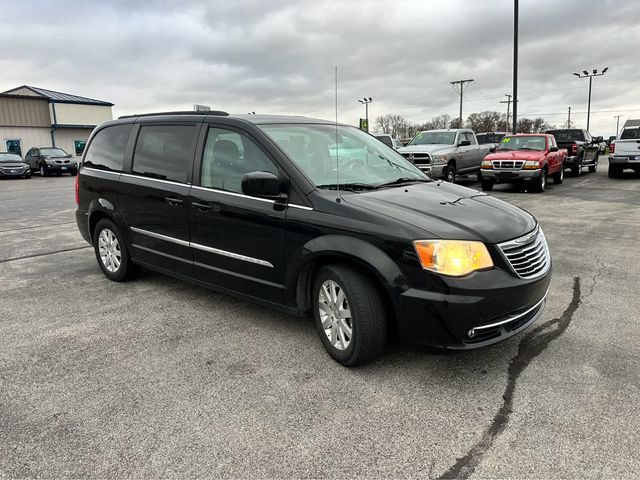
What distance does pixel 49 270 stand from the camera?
612cm

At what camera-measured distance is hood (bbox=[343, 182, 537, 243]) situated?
3094mm

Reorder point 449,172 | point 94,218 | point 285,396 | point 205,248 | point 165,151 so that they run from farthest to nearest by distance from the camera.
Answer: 1. point 449,172
2. point 94,218
3. point 165,151
4. point 205,248
5. point 285,396

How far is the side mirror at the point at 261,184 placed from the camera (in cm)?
345

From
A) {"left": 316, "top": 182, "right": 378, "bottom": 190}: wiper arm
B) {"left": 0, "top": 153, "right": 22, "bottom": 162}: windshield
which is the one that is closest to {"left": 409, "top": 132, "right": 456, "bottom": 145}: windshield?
{"left": 316, "top": 182, "right": 378, "bottom": 190}: wiper arm

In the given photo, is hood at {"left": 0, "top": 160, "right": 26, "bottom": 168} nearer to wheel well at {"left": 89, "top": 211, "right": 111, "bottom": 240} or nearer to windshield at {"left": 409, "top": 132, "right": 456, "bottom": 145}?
windshield at {"left": 409, "top": 132, "right": 456, "bottom": 145}

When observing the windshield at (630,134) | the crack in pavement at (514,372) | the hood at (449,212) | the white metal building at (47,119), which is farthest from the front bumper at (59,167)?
the crack in pavement at (514,372)

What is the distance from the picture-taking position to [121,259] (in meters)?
5.29

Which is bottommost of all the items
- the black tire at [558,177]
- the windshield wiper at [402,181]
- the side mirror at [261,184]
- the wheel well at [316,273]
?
the black tire at [558,177]

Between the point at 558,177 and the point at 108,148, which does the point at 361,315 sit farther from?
the point at 558,177

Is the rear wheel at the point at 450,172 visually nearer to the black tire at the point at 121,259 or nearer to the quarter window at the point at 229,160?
the black tire at the point at 121,259

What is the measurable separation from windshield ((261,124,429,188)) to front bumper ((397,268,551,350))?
46.9 inches

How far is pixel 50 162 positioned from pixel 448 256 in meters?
29.2

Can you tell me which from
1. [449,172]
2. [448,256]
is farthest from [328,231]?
[449,172]

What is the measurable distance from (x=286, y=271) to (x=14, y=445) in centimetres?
192
